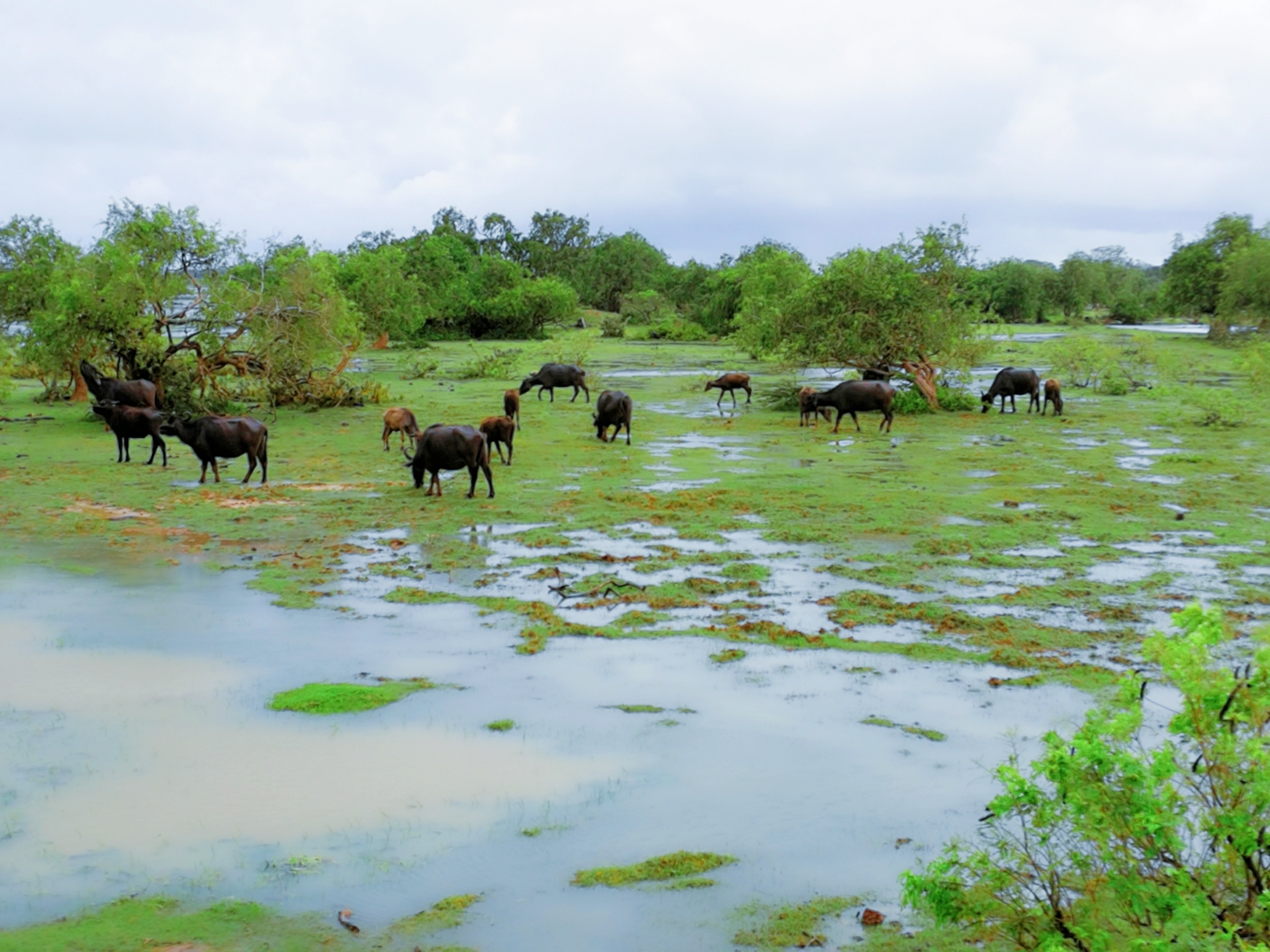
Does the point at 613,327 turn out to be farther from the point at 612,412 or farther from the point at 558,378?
the point at 612,412

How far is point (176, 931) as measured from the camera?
497 cm

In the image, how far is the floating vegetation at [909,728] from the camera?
7.10m

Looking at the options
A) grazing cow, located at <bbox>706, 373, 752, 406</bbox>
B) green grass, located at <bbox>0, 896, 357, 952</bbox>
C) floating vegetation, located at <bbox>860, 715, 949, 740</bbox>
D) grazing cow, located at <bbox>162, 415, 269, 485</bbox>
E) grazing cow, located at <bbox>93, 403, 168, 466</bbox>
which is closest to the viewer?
green grass, located at <bbox>0, 896, 357, 952</bbox>

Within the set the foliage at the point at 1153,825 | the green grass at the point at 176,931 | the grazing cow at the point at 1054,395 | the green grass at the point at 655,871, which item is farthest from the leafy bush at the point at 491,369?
the foliage at the point at 1153,825

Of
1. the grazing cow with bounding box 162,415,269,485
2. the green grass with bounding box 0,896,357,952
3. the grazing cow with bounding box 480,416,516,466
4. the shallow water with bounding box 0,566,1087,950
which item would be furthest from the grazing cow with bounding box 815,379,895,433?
the green grass with bounding box 0,896,357,952

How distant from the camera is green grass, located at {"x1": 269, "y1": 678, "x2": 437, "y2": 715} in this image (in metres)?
7.66

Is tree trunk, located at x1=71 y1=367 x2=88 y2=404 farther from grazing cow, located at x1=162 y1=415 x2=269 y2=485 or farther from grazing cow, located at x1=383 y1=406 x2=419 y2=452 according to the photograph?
grazing cow, located at x1=162 y1=415 x2=269 y2=485

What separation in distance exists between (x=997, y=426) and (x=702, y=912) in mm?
19469

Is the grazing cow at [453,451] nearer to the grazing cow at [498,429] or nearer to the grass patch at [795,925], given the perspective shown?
the grazing cow at [498,429]

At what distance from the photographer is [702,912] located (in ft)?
16.9

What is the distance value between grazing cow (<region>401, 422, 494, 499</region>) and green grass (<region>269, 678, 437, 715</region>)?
655cm

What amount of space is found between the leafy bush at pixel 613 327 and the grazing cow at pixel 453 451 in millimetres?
42857

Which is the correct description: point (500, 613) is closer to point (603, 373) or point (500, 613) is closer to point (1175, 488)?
point (1175, 488)

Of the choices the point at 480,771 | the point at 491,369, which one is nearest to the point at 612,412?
the point at 480,771
